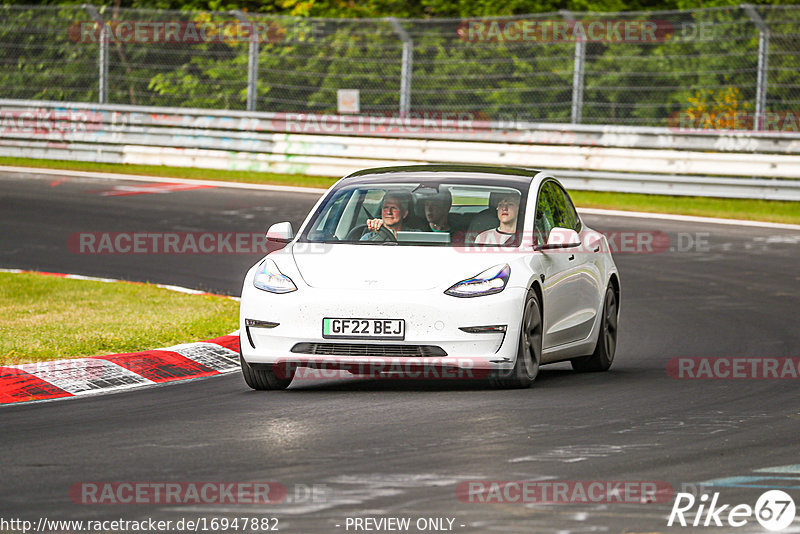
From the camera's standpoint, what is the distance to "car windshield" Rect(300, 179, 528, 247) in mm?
9688

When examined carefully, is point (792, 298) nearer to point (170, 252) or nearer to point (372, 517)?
point (170, 252)

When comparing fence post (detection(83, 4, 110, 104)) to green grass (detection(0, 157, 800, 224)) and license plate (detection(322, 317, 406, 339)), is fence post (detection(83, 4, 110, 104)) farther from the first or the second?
license plate (detection(322, 317, 406, 339))

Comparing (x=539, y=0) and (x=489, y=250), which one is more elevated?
(x=539, y=0)

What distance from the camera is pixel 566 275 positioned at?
1002 cm

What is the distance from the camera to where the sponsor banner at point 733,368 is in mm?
9989

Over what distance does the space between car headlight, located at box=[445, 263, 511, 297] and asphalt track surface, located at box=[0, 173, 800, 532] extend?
2.02ft

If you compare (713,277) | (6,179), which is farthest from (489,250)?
(6,179)

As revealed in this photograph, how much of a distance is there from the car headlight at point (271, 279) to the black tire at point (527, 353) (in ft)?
4.40

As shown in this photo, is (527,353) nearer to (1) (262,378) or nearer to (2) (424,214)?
(2) (424,214)

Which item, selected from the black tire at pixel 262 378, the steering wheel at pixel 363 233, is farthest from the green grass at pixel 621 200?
the black tire at pixel 262 378

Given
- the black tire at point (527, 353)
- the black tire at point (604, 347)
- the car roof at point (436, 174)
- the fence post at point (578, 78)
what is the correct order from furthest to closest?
the fence post at point (578, 78) → the black tire at point (604, 347) → the car roof at point (436, 174) → the black tire at point (527, 353)

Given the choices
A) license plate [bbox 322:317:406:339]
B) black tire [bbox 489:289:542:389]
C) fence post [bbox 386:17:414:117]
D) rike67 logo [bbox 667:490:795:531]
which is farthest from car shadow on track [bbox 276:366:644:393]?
fence post [bbox 386:17:414:117]

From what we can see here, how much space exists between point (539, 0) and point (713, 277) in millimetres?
17813

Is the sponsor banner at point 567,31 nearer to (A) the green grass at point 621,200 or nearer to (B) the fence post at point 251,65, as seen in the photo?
(A) the green grass at point 621,200
